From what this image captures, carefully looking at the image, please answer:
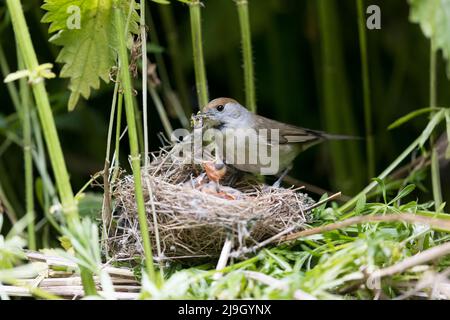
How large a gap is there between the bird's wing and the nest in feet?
2.52

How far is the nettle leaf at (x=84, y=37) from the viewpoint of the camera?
2535mm

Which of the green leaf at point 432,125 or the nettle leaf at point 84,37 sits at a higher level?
the nettle leaf at point 84,37

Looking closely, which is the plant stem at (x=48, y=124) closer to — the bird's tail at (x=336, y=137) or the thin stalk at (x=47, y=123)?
the thin stalk at (x=47, y=123)

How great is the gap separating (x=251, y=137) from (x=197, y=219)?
3.59ft

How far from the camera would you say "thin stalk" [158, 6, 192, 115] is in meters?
4.09

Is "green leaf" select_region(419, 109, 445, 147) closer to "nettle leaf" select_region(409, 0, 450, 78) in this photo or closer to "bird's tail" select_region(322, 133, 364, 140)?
"nettle leaf" select_region(409, 0, 450, 78)

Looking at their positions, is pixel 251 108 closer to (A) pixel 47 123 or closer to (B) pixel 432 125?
(B) pixel 432 125

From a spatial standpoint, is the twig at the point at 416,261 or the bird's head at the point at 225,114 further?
the bird's head at the point at 225,114

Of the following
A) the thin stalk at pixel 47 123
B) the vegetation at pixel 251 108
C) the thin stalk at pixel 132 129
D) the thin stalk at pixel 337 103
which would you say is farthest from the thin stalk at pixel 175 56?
the thin stalk at pixel 47 123

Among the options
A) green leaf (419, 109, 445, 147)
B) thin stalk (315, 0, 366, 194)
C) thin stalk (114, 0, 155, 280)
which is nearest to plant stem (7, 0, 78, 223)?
thin stalk (114, 0, 155, 280)

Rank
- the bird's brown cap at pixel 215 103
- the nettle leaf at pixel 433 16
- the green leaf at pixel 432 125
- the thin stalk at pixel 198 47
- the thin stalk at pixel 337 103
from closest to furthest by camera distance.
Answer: the nettle leaf at pixel 433 16 → the green leaf at pixel 432 125 → the thin stalk at pixel 198 47 → the bird's brown cap at pixel 215 103 → the thin stalk at pixel 337 103

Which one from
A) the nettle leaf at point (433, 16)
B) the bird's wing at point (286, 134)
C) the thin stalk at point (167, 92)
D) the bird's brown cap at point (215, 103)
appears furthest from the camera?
the thin stalk at point (167, 92)

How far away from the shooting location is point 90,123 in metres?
4.51
